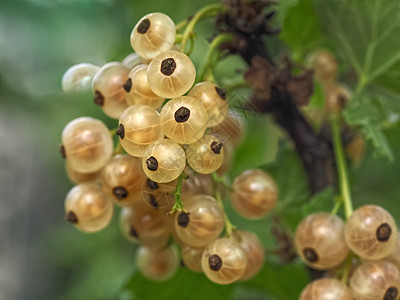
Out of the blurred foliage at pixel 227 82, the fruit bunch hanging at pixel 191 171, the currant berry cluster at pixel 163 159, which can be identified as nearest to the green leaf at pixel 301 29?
the blurred foliage at pixel 227 82

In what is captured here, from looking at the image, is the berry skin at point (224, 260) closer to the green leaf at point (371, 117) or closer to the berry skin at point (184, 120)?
the berry skin at point (184, 120)

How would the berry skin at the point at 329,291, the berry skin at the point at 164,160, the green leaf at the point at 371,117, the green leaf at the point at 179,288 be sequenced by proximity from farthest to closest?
the green leaf at the point at 179,288 < the green leaf at the point at 371,117 < the berry skin at the point at 329,291 < the berry skin at the point at 164,160

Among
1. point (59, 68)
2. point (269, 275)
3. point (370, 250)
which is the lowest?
point (269, 275)

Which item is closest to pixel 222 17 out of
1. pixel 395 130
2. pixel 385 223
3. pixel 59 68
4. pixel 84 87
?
pixel 84 87

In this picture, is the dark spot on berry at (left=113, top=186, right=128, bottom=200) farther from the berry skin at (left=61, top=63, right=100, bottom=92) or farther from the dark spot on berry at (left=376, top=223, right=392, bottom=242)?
the dark spot on berry at (left=376, top=223, right=392, bottom=242)

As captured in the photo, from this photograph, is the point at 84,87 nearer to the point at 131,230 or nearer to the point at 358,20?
the point at 131,230

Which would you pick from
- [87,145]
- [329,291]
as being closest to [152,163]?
[87,145]

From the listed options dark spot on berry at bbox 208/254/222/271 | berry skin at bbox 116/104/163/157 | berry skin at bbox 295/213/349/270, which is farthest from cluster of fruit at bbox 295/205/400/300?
berry skin at bbox 116/104/163/157
